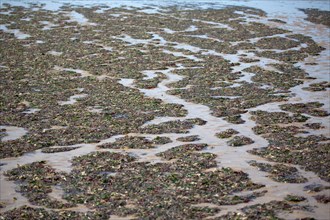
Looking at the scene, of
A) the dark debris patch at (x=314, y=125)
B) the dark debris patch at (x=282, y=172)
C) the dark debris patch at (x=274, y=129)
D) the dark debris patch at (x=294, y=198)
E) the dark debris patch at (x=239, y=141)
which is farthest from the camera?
the dark debris patch at (x=314, y=125)

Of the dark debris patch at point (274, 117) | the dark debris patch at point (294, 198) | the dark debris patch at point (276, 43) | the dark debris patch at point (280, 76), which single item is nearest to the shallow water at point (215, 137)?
the dark debris patch at point (294, 198)

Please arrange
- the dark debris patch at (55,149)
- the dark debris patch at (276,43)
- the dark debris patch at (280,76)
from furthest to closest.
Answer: the dark debris patch at (276,43) → the dark debris patch at (280,76) → the dark debris patch at (55,149)

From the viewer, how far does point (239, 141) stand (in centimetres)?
1448

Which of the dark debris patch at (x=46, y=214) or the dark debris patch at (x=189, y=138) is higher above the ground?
the dark debris patch at (x=46, y=214)

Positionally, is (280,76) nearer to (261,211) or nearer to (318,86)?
(318,86)

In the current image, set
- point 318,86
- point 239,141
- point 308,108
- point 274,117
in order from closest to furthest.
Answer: point 239,141
point 274,117
point 308,108
point 318,86

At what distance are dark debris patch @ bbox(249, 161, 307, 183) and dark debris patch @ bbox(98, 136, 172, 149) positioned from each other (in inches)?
106

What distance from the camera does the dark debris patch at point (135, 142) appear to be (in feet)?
46.0

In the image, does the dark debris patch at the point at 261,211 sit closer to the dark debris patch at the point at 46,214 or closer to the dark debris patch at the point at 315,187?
the dark debris patch at the point at 315,187

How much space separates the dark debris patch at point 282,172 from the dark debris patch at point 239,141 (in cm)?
133

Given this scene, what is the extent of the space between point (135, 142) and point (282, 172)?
13.4 ft

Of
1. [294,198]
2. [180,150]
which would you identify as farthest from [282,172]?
[180,150]

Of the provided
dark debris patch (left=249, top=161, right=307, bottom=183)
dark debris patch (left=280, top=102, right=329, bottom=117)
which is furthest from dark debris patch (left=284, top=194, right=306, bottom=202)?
dark debris patch (left=280, top=102, right=329, bottom=117)

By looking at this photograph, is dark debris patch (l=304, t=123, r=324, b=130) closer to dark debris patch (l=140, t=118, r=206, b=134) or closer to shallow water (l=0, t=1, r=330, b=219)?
shallow water (l=0, t=1, r=330, b=219)
